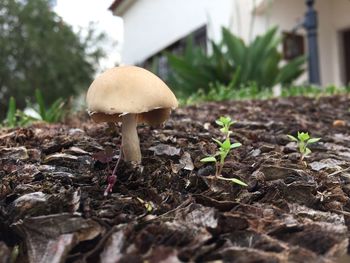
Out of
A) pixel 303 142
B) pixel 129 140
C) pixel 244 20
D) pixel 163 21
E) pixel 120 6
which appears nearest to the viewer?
pixel 129 140

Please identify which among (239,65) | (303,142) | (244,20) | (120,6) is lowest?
(303,142)

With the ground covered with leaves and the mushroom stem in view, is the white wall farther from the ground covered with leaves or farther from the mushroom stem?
the mushroom stem

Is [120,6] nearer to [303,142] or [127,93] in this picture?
[303,142]

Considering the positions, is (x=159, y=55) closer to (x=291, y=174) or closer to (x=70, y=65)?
(x=70, y=65)

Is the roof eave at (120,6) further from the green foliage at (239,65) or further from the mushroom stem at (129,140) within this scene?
the mushroom stem at (129,140)

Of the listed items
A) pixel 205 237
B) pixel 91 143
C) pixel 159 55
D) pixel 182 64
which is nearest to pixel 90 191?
pixel 205 237

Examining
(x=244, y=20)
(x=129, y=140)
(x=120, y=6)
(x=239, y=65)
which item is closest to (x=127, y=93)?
(x=129, y=140)
